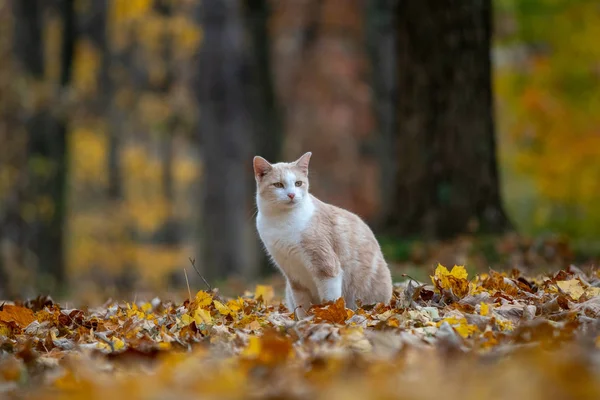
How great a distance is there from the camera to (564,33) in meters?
14.6

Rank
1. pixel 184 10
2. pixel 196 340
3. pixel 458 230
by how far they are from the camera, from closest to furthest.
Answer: pixel 196 340 < pixel 458 230 < pixel 184 10

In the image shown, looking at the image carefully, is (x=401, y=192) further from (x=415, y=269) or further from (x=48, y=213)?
(x=48, y=213)

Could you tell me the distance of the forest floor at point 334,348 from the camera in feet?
8.46

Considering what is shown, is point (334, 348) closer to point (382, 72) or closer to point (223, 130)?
point (223, 130)

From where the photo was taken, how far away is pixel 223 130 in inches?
611

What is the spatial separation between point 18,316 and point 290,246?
185 centimetres

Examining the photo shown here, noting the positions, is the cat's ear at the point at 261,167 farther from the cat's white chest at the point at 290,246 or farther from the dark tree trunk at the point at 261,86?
the dark tree trunk at the point at 261,86

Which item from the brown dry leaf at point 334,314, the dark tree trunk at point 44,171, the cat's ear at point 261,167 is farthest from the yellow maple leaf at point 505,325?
the dark tree trunk at point 44,171

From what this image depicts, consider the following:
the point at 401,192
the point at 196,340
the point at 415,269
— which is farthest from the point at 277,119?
the point at 196,340

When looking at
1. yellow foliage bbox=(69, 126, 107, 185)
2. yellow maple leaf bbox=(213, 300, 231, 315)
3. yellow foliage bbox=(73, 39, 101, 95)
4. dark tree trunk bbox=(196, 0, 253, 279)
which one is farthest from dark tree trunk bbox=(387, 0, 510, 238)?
yellow foliage bbox=(69, 126, 107, 185)

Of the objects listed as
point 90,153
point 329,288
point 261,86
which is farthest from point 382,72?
point 329,288

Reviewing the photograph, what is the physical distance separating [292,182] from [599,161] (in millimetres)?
10641

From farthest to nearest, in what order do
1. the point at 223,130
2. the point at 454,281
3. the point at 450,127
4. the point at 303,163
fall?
the point at 223,130 < the point at 450,127 < the point at 303,163 < the point at 454,281

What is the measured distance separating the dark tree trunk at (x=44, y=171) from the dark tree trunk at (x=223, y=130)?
3.43m
